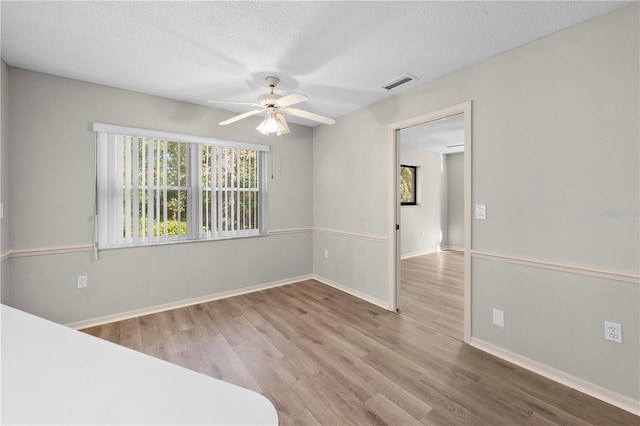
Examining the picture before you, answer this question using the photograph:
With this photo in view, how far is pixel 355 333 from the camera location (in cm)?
273

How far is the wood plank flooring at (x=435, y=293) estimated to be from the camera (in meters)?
2.97

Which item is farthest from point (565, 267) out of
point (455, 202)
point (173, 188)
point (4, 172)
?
point (455, 202)

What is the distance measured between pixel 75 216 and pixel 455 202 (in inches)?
287

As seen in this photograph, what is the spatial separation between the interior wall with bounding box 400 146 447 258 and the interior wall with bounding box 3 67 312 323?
4099 mm

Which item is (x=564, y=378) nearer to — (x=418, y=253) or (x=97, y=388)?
(x=97, y=388)

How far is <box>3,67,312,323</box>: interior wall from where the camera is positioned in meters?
2.58

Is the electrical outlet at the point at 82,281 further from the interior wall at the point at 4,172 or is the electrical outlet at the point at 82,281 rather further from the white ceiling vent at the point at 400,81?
the white ceiling vent at the point at 400,81

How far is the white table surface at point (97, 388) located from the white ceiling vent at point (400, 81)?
2.97 metres

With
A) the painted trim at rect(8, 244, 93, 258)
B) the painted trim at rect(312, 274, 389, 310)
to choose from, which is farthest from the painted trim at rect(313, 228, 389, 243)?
the painted trim at rect(8, 244, 93, 258)

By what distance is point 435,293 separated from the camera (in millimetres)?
3857

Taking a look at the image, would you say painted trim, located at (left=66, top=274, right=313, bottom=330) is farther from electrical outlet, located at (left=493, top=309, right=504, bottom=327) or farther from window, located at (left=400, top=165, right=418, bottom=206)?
window, located at (left=400, top=165, right=418, bottom=206)

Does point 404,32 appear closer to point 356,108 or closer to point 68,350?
point 356,108

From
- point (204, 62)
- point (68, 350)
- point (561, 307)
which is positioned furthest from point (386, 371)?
point (204, 62)

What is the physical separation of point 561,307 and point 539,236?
0.53 meters
